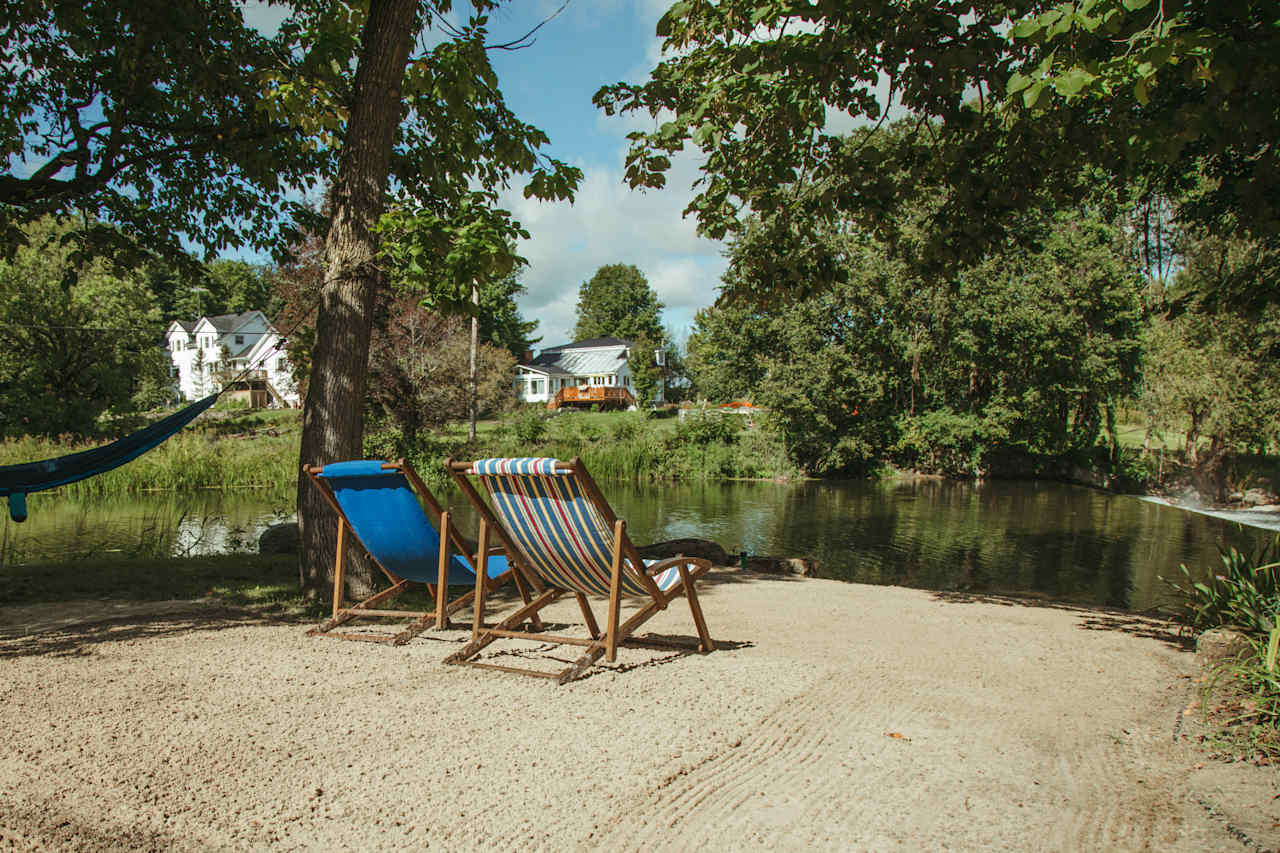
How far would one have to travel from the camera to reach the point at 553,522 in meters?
3.63

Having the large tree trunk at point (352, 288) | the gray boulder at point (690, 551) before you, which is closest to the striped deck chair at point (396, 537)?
the large tree trunk at point (352, 288)

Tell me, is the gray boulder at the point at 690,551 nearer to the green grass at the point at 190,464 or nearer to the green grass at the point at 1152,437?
the green grass at the point at 190,464

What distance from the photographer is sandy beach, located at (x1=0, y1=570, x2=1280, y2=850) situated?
222cm

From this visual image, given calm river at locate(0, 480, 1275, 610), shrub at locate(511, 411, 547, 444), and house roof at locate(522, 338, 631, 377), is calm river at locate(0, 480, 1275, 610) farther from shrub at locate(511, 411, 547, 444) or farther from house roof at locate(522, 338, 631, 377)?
house roof at locate(522, 338, 631, 377)

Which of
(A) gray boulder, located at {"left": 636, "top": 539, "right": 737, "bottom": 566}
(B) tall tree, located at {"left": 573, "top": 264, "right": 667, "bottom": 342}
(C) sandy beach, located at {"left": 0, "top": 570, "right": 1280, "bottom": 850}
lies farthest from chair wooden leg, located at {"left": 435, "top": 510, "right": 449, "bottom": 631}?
(B) tall tree, located at {"left": 573, "top": 264, "right": 667, "bottom": 342}

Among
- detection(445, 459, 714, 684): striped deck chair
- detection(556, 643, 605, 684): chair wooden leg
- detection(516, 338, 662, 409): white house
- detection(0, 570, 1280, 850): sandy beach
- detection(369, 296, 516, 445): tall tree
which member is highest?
detection(516, 338, 662, 409): white house

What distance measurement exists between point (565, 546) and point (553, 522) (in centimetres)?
14

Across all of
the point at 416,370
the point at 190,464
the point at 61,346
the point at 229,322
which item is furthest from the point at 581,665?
the point at 229,322

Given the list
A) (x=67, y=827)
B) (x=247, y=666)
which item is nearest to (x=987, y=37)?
(x=247, y=666)

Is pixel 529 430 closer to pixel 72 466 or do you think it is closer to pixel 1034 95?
pixel 72 466

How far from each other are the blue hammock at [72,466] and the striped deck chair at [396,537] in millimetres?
3099

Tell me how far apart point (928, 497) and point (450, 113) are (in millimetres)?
19076

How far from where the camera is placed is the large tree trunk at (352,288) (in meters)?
5.45

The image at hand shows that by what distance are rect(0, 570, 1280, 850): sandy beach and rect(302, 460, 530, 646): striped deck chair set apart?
228mm
